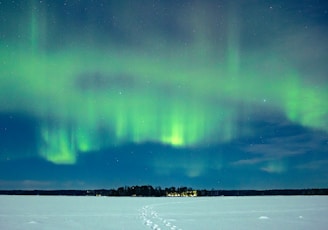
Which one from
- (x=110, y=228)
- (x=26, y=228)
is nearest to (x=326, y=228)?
(x=110, y=228)

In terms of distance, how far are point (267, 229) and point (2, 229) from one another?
1076 centimetres

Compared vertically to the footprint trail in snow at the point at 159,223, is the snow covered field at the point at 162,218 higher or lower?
lower

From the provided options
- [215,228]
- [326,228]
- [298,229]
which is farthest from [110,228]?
[326,228]

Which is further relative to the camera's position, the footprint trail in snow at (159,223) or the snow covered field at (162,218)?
the snow covered field at (162,218)

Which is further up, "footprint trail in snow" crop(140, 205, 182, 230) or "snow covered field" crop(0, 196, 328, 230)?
"footprint trail in snow" crop(140, 205, 182, 230)

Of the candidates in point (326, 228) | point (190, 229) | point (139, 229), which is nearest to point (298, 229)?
point (326, 228)

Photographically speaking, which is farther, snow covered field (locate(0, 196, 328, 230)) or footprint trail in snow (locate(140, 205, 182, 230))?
snow covered field (locate(0, 196, 328, 230))

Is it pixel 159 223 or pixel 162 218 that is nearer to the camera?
pixel 159 223

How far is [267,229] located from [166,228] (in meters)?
4.20

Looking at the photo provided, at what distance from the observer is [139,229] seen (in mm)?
15797

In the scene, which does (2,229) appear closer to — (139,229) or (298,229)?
(139,229)

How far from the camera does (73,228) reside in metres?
16.5

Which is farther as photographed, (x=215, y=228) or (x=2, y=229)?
(x=215, y=228)

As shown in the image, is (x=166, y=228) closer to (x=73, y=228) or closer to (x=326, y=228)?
(x=73, y=228)
